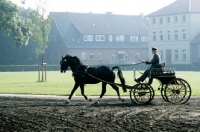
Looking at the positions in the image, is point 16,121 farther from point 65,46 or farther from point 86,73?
point 65,46

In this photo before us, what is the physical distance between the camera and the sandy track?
1280 centimetres

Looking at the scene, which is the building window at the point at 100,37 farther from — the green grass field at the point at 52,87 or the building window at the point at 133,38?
the green grass field at the point at 52,87

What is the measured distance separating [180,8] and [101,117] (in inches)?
3265

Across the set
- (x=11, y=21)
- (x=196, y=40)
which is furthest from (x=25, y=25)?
(x=196, y=40)

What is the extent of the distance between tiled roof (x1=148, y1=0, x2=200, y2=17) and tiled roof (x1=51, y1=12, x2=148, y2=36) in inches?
314

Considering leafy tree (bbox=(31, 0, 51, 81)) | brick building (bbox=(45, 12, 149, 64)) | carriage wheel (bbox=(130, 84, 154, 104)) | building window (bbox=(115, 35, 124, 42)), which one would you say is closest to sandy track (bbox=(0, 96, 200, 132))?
carriage wheel (bbox=(130, 84, 154, 104))

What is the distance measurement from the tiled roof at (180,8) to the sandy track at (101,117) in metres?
76.9

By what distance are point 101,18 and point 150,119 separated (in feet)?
302

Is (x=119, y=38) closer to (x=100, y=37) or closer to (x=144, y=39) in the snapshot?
(x=100, y=37)

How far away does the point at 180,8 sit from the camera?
9562cm

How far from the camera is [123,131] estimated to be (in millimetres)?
12156

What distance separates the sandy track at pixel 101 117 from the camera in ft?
42.0

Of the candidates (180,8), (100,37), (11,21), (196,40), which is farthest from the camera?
(100,37)

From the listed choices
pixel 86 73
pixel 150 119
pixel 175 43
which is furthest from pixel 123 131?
pixel 175 43
